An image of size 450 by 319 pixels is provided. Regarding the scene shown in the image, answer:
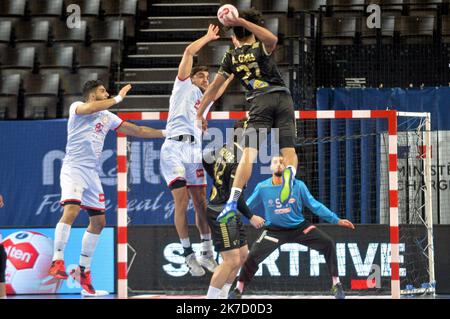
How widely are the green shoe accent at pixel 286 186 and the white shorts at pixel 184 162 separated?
110 centimetres

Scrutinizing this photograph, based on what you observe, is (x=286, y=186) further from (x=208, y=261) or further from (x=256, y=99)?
(x=208, y=261)

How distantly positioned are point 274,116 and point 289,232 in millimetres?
1817

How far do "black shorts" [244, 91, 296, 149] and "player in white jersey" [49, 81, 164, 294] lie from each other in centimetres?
207

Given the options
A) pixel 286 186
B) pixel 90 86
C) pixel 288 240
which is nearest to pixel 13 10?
pixel 90 86

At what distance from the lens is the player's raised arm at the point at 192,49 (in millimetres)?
10578

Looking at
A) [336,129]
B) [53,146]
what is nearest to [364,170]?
[336,129]

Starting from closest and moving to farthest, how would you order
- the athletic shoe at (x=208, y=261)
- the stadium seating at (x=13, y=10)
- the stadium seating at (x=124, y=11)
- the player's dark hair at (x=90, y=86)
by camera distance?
1. the athletic shoe at (x=208, y=261)
2. the player's dark hair at (x=90, y=86)
3. the stadium seating at (x=124, y=11)
4. the stadium seating at (x=13, y=10)

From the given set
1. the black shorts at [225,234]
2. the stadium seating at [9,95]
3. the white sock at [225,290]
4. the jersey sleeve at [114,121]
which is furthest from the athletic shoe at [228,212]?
Answer: the stadium seating at [9,95]

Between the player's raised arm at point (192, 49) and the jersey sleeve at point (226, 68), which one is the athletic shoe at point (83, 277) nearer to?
the player's raised arm at point (192, 49)

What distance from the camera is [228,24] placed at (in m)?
9.62

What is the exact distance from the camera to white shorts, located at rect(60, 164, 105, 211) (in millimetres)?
12016

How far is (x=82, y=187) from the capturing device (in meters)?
12.1
